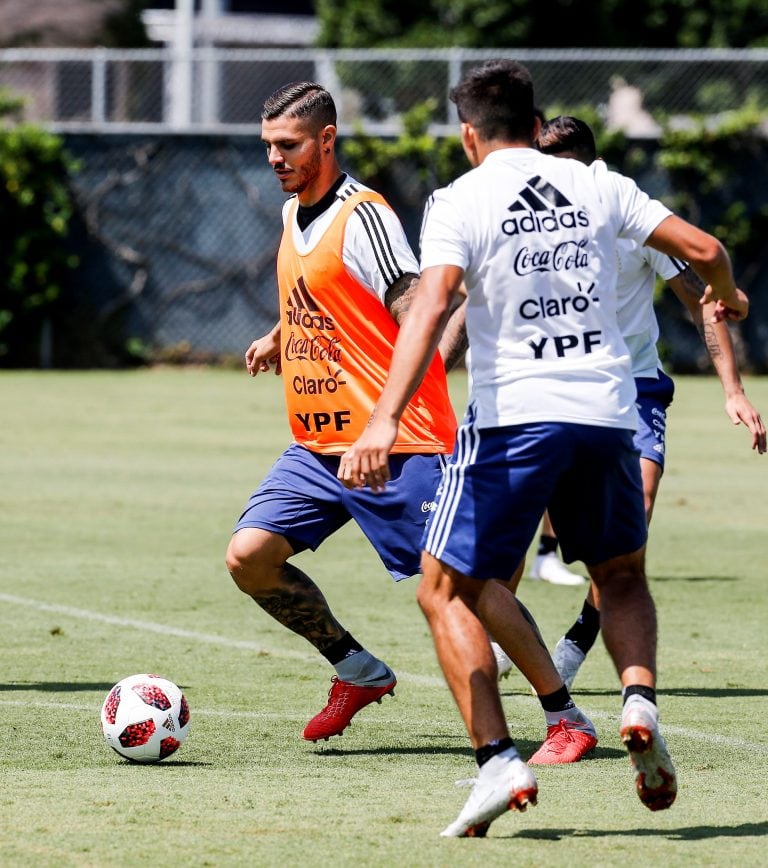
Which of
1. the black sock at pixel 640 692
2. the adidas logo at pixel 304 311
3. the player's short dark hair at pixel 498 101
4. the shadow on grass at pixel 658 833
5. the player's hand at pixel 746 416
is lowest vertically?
the shadow on grass at pixel 658 833

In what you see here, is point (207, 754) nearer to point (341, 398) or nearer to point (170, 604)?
point (341, 398)

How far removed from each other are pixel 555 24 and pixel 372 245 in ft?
102

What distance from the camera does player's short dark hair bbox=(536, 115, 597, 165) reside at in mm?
7336

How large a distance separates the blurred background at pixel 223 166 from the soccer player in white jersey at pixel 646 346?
50.1ft

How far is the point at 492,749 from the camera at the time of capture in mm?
4898

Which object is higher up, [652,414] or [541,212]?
[541,212]

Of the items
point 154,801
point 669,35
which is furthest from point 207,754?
point 669,35

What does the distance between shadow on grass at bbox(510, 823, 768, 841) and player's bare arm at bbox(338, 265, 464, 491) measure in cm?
112

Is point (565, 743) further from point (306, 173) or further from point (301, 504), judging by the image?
point (306, 173)

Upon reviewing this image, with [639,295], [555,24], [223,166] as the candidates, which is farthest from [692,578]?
[555,24]

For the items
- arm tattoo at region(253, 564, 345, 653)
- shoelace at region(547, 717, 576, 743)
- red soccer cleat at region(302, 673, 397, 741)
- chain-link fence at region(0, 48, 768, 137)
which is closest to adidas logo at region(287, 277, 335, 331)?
arm tattoo at region(253, 564, 345, 653)

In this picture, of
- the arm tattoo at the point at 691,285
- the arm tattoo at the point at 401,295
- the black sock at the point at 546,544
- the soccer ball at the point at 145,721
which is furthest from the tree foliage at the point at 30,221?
the soccer ball at the point at 145,721

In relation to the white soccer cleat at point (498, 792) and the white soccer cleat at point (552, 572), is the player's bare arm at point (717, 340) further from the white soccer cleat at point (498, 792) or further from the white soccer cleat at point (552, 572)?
the white soccer cleat at point (552, 572)

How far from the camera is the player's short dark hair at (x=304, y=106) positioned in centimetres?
655
